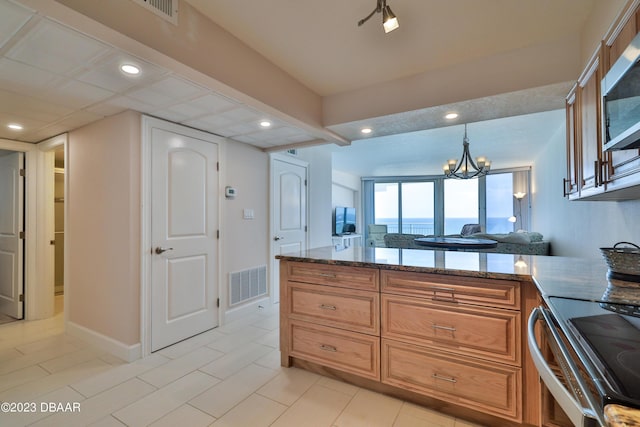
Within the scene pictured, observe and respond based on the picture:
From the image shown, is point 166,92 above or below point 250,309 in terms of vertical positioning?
above

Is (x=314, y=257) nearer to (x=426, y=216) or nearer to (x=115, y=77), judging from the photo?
(x=115, y=77)

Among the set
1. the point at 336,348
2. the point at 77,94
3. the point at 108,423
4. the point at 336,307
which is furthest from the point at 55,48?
the point at 336,348

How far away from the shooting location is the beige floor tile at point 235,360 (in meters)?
2.25

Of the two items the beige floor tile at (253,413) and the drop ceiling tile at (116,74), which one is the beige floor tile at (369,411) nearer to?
the beige floor tile at (253,413)

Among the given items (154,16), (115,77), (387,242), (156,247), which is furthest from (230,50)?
(387,242)

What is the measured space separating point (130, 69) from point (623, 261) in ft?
9.04

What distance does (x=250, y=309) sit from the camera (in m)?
3.62

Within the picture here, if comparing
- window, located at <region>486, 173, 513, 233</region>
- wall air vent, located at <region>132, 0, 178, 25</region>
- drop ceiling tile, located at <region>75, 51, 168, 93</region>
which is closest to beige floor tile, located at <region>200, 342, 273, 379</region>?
drop ceiling tile, located at <region>75, 51, 168, 93</region>

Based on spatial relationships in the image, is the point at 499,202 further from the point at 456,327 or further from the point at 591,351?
the point at 591,351

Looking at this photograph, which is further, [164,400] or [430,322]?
[164,400]

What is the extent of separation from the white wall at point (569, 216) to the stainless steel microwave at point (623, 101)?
2.96ft

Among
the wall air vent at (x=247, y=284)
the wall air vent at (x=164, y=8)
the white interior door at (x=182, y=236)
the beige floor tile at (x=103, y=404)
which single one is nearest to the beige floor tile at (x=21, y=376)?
the beige floor tile at (x=103, y=404)

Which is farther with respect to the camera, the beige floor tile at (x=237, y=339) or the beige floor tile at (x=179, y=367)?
the beige floor tile at (x=237, y=339)

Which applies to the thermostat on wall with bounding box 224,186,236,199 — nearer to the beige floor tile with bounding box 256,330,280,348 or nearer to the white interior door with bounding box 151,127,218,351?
the white interior door with bounding box 151,127,218,351
